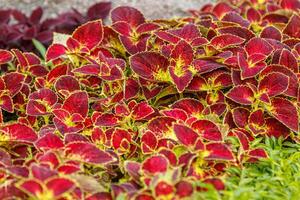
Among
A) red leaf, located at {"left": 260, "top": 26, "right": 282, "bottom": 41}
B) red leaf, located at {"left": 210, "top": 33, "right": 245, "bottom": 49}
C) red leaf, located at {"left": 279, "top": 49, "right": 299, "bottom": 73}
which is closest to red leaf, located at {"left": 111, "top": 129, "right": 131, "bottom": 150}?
red leaf, located at {"left": 210, "top": 33, "right": 245, "bottom": 49}

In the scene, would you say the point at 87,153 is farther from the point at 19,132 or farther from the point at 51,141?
the point at 19,132

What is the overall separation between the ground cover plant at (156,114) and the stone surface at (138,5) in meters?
1.31

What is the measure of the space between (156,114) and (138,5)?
1.94 m

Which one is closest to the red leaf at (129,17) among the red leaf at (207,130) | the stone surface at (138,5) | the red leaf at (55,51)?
the red leaf at (55,51)

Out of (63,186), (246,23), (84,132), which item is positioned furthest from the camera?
(246,23)

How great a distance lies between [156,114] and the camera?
2.38 meters

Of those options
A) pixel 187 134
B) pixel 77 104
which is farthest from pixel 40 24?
pixel 187 134

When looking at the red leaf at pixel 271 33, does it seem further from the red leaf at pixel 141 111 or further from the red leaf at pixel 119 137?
the red leaf at pixel 119 137

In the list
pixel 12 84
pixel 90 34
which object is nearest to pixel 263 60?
pixel 90 34

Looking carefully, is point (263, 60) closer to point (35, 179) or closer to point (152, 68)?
point (152, 68)

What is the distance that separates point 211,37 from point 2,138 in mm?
1004

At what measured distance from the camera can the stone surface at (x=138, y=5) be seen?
418 centimetres

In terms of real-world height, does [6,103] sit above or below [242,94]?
below

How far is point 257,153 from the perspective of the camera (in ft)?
7.00
